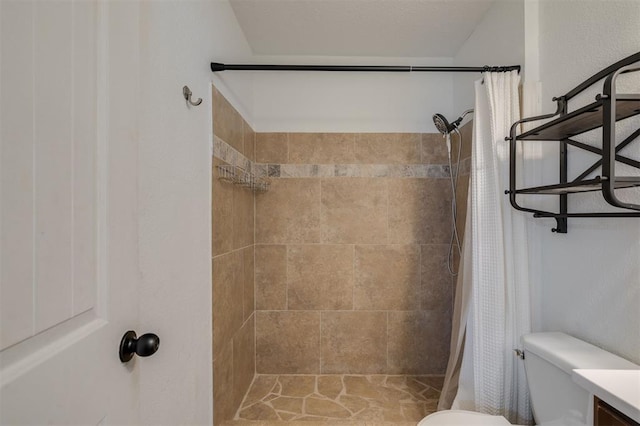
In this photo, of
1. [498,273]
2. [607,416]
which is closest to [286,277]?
[498,273]

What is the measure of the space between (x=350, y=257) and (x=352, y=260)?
3cm

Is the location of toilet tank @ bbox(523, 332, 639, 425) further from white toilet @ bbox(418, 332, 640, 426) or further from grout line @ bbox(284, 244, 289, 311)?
grout line @ bbox(284, 244, 289, 311)

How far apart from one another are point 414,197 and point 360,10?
1.28 m

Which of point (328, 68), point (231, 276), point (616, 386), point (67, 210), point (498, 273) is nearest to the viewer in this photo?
point (67, 210)

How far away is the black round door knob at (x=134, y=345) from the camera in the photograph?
625 mm

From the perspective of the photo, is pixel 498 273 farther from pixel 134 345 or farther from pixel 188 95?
pixel 188 95

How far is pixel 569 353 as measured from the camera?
3.31 feet

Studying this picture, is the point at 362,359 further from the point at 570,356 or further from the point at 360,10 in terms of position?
the point at 360,10

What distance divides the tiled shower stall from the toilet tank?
3.42 ft

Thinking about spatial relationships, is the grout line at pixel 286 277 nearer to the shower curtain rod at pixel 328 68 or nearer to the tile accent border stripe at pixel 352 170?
the tile accent border stripe at pixel 352 170

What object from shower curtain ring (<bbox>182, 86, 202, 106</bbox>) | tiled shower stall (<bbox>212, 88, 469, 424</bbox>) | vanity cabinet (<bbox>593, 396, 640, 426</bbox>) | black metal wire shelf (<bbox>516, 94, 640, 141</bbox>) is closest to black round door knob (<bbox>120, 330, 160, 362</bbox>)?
shower curtain ring (<bbox>182, 86, 202, 106</bbox>)

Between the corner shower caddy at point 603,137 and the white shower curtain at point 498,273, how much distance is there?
0.33 feet

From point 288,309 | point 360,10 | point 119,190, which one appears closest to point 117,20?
point 119,190

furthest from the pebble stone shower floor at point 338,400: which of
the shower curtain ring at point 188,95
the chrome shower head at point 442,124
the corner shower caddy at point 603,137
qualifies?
the chrome shower head at point 442,124
